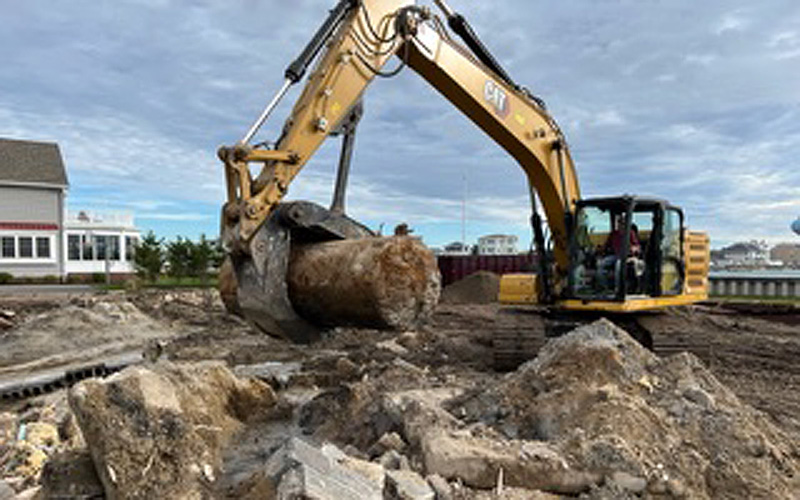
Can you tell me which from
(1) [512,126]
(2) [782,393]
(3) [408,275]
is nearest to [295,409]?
(3) [408,275]

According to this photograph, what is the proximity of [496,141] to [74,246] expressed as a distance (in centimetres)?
3152

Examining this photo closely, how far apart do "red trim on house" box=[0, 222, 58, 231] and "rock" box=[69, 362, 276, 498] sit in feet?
98.5

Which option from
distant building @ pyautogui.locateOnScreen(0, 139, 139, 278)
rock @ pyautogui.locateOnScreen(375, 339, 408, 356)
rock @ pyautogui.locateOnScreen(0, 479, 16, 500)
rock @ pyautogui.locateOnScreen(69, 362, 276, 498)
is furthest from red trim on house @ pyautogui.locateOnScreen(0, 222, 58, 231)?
rock @ pyautogui.locateOnScreen(0, 479, 16, 500)

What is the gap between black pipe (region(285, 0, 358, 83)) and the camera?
5.73m

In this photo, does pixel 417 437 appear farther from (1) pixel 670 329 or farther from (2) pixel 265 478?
(1) pixel 670 329

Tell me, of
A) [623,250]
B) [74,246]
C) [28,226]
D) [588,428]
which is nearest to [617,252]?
[623,250]

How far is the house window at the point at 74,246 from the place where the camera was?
33406 mm

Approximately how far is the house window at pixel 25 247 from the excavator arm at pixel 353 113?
95.2 feet

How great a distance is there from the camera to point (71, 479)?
11.7 ft

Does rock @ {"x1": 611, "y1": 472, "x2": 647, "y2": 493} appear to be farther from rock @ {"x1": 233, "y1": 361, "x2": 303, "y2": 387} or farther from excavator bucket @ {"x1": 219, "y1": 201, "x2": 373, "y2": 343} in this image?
rock @ {"x1": 233, "y1": 361, "x2": 303, "y2": 387}

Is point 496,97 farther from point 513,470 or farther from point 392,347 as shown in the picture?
point 513,470

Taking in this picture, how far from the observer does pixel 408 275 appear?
5.34 metres

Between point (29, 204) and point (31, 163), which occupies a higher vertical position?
point (31, 163)

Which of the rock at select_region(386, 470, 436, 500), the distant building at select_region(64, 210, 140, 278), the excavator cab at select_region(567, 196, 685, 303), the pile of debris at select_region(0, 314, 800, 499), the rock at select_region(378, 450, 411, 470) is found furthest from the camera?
the distant building at select_region(64, 210, 140, 278)
